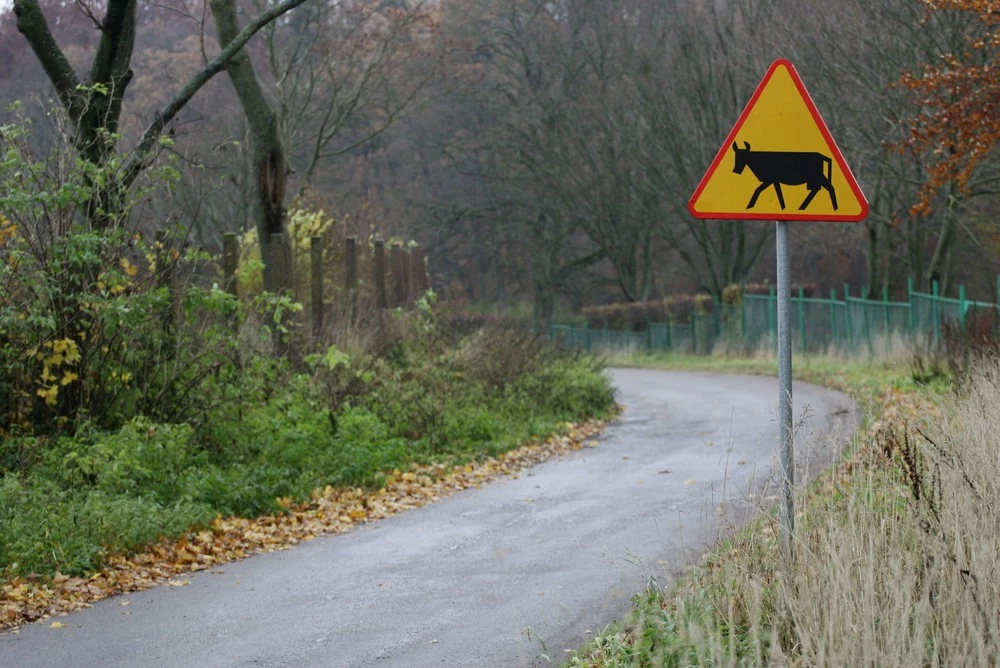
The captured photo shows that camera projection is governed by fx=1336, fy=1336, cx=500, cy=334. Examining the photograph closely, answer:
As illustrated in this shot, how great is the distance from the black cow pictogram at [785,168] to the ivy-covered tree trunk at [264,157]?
40.9ft

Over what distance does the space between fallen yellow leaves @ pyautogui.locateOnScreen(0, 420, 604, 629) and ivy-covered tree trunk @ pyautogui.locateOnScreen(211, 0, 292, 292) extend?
468 centimetres

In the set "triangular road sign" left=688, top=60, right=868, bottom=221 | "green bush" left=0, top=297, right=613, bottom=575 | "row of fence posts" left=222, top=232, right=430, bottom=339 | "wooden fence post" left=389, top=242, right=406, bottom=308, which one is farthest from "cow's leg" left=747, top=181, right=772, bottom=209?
"wooden fence post" left=389, top=242, right=406, bottom=308

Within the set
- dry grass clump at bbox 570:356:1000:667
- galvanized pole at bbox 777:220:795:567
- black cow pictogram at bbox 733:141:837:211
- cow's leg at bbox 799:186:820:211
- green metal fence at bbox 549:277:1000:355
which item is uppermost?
black cow pictogram at bbox 733:141:837:211

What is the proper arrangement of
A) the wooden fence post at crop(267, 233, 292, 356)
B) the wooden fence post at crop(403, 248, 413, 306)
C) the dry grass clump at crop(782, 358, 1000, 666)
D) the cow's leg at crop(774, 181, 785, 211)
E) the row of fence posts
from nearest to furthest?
the dry grass clump at crop(782, 358, 1000, 666) < the cow's leg at crop(774, 181, 785, 211) < the row of fence posts < the wooden fence post at crop(267, 233, 292, 356) < the wooden fence post at crop(403, 248, 413, 306)

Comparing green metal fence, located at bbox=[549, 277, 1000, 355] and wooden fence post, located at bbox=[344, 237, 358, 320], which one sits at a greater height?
wooden fence post, located at bbox=[344, 237, 358, 320]

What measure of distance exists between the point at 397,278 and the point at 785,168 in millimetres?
19782

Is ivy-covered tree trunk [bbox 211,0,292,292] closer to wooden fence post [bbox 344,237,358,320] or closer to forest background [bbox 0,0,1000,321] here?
forest background [bbox 0,0,1000,321]

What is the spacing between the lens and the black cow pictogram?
6504 millimetres

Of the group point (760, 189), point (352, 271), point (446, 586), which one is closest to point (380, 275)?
point (352, 271)

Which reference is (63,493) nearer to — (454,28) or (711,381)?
(711,381)

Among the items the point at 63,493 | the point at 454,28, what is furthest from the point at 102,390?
the point at 454,28

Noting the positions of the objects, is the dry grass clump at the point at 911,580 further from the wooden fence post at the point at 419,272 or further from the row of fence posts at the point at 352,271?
the wooden fence post at the point at 419,272

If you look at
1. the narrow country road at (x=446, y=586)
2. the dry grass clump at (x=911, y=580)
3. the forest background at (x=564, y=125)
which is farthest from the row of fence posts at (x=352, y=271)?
the dry grass clump at (x=911, y=580)

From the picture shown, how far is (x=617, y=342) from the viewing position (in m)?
51.5
